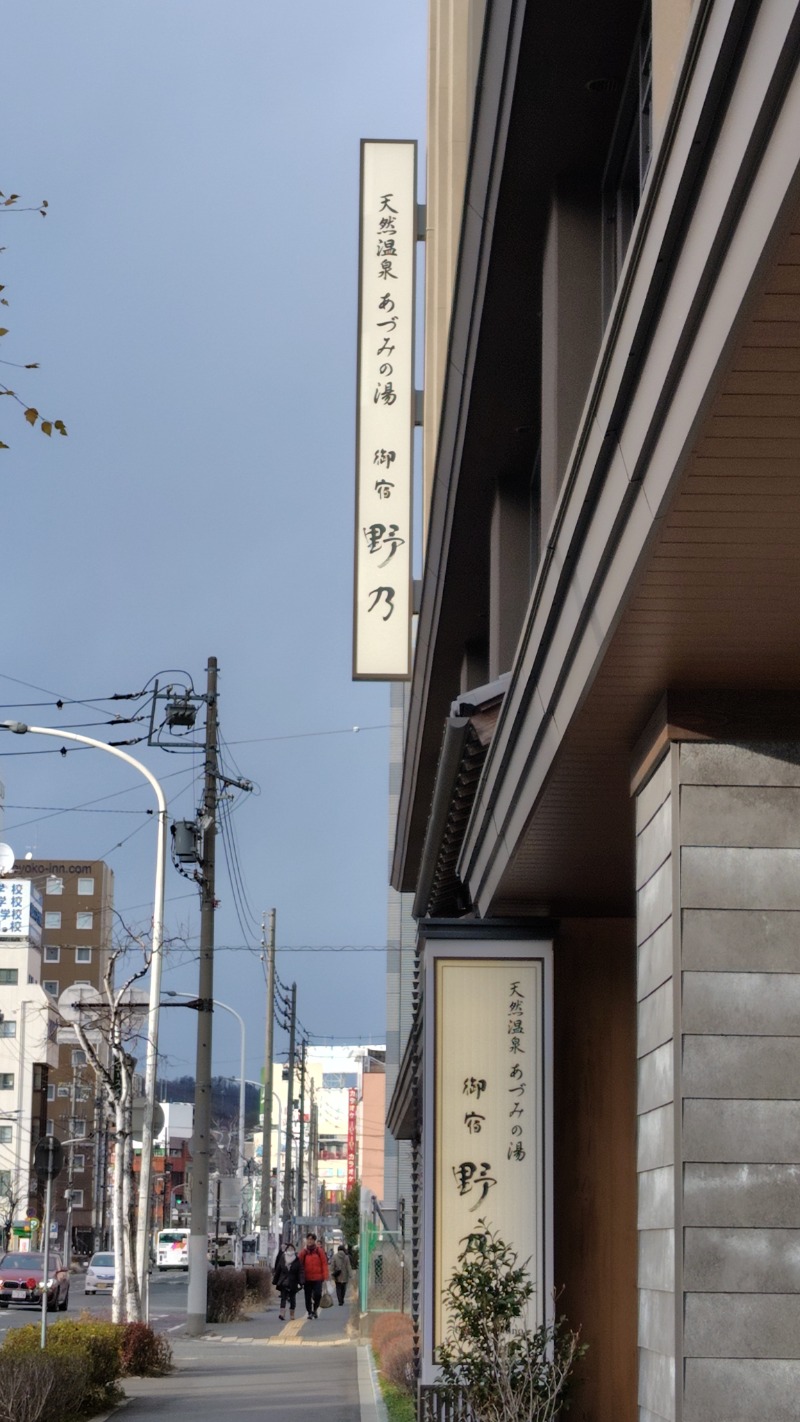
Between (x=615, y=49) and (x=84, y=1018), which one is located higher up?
(x=615, y=49)

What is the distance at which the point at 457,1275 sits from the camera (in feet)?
34.5

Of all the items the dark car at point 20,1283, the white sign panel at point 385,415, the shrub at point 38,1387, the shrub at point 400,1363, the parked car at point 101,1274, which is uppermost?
the white sign panel at point 385,415

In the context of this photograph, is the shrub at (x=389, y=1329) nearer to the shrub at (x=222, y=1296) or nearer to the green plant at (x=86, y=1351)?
the green plant at (x=86, y=1351)

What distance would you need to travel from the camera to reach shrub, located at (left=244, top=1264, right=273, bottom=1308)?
39.8 metres

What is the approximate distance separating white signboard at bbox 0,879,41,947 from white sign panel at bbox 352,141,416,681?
9955 centimetres

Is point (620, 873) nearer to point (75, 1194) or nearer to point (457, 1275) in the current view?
point (457, 1275)

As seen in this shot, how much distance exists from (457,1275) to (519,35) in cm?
683

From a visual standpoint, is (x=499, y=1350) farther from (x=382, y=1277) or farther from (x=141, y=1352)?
(x=382, y=1277)

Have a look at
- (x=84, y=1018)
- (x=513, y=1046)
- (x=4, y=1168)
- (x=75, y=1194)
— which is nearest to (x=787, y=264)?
(x=513, y=1046)

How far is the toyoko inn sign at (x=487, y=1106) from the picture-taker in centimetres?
1129

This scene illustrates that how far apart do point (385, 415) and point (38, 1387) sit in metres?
11.5

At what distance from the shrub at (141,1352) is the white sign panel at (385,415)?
26.5 feet

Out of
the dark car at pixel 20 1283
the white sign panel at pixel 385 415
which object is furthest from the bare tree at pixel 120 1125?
the dark car at pixel 20 1283

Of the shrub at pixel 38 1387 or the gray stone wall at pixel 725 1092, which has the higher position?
the gray stone wall at pixel 725 1092
